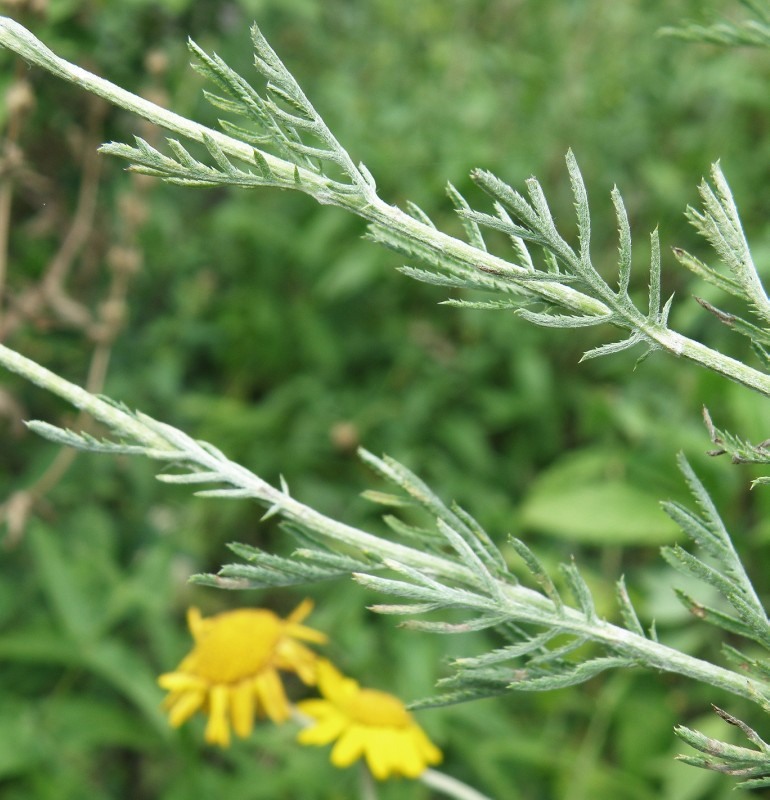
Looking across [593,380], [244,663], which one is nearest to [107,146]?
[244,663]

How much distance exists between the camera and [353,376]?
2.61m

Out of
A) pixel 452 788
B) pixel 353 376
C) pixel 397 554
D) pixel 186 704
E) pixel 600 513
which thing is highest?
pixel 397 554

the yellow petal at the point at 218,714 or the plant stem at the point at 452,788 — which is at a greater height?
the plant stem at the point at 452,788

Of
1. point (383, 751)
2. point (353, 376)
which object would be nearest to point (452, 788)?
point (383, 751)

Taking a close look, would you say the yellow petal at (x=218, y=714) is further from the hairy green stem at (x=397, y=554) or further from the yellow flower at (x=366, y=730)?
the hairy green stem at (x=397, y=554)

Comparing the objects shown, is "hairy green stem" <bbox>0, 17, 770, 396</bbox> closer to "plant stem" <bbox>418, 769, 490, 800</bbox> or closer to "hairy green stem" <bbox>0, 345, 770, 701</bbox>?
"hairy green stem" <bbox>0, 345, 770, 701</bbox>

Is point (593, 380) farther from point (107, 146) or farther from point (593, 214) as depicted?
point (107, 146)

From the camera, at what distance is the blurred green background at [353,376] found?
5.68ft

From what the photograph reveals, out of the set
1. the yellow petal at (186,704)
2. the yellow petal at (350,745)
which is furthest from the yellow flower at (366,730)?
the yellow petal at (186,704)

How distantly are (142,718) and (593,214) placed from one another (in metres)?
1.73

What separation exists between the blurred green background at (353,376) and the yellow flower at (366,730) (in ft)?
1.37

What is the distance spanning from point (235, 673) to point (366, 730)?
0.18 meters

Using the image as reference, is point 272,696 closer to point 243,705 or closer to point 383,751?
point 243,705

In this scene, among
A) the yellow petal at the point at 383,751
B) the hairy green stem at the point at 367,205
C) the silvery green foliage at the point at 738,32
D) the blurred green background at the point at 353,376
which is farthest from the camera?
the blurred green background at the point at 353,376
